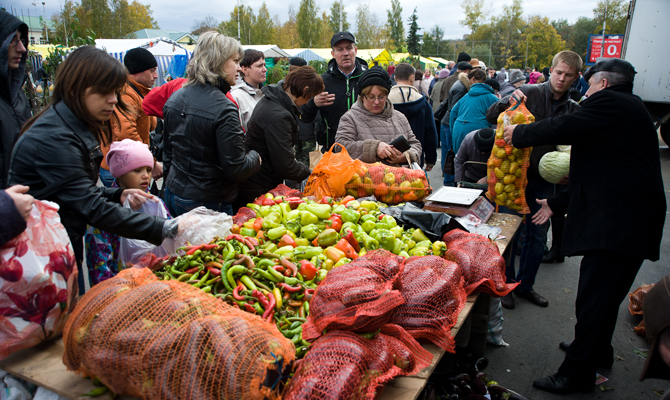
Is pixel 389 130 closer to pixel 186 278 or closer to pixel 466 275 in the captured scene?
pixel 466 275

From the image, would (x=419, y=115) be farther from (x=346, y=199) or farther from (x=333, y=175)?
(x=346, y=199)

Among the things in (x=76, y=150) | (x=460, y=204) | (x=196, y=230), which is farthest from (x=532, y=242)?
(x=76, y=150)

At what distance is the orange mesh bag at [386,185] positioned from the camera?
157 inches

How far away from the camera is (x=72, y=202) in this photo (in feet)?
7.45

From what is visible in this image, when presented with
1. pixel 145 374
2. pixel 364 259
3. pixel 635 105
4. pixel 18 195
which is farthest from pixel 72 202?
pixel 635 105

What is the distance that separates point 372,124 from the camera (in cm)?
468

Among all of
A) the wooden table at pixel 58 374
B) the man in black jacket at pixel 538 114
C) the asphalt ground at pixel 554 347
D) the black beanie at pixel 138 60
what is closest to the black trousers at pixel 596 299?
the asphalt ground at pixel 554 347

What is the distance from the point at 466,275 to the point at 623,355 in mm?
2291

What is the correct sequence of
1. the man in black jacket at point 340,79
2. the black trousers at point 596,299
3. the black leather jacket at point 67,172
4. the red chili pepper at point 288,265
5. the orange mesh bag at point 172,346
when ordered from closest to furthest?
the orange mesh bag at point 172,346 → the black leather jacket at point 67,172 → the red chili pepper at point 288,265 → the black trousers at point 596,299 → the man in black jacket at point 340,79

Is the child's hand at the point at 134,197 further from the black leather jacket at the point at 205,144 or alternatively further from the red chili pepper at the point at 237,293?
the red chili pepper at the point at 237,293

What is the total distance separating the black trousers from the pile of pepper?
1092 mm

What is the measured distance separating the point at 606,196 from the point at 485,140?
1.83 m

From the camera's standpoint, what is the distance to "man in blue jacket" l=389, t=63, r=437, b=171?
18.6ft

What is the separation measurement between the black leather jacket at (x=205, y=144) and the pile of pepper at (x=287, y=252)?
1.28 feet
